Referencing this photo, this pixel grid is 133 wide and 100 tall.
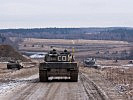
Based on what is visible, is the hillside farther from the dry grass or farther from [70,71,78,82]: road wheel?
[70,71,78,82]: road wheel

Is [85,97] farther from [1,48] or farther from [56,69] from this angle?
[1,48]

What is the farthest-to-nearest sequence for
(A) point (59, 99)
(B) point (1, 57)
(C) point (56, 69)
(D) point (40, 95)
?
(B) point (1, 57) < (C) point (56, 69) < (D) point (40, 95) < (A) point (59, 99)

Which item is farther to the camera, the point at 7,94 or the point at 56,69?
the point at 56,69

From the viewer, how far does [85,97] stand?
2386cm

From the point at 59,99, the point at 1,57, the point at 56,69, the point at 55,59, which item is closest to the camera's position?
the point at 59,99

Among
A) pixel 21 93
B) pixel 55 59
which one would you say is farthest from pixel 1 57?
pixel 21 93

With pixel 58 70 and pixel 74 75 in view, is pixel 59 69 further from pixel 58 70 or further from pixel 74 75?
pixel 74 75

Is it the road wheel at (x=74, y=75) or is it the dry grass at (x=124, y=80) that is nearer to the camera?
the dry grass at (x=124, y=80)

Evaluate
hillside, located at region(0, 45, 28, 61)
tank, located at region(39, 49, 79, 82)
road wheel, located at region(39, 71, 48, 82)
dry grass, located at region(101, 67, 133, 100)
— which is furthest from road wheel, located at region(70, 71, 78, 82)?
hillside, located at region(0, 45, 28, 61)

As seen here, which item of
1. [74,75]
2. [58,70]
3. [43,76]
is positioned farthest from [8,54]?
[74,75]

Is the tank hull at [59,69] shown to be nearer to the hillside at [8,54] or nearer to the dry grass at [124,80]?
the dry grass at [124,80]

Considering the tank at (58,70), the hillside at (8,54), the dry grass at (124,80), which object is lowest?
the hillside at (8,54)

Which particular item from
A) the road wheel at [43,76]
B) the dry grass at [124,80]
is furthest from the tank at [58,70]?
the dry grass at [124,80]

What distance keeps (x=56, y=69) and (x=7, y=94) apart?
1127 centimetres
